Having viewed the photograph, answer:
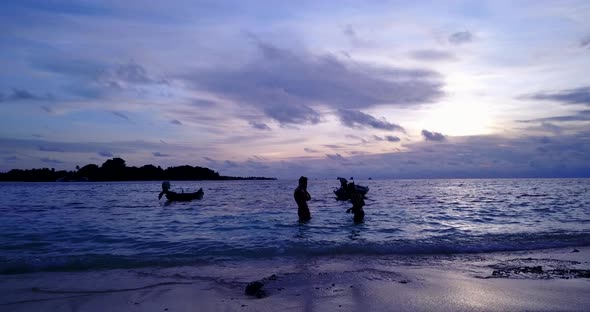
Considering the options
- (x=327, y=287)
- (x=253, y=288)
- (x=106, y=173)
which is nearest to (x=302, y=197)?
(x=327, y=287)

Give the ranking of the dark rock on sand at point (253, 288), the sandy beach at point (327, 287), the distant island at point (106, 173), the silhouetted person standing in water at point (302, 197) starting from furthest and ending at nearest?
the distant island at point (106, 173), the silhouetted person standing in water at point (302, 197), the dark rock on sand at point (253, 288), the sandy beach at point (327, 287)

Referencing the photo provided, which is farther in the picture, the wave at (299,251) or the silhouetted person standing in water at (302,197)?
the silhouetted person standing in water at (302,197)

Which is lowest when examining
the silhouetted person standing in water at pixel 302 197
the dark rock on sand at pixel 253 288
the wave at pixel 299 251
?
the wave at pixel 299 251

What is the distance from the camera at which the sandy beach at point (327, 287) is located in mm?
6266

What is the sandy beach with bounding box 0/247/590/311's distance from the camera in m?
6.27

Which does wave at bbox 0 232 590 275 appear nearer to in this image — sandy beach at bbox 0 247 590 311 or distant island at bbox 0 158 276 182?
sandy beach at bbox 0 247 590 311

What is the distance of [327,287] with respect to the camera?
736cm

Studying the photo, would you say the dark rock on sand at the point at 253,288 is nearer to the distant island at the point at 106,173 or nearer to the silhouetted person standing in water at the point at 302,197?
the silhouetted person standing in water at the point at 302,197

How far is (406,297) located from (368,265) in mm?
3080

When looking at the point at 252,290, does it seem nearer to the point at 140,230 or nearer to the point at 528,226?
the point at 140,230

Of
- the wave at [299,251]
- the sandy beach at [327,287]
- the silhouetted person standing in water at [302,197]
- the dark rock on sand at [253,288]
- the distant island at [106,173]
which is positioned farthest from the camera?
the distant island at [106,173]

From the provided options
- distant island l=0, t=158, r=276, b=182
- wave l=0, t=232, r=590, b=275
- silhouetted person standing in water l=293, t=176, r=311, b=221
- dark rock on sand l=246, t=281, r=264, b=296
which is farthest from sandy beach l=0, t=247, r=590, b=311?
distant island l=0, t=158, r=276, b=182

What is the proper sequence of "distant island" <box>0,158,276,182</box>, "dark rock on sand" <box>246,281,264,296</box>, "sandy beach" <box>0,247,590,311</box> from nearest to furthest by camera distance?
"sandy beach" <box>0,247,590,311</box> → "dark rock on sand" <box>246,281,264,296</box> → "distant island" <box>0,158,276,182</box>

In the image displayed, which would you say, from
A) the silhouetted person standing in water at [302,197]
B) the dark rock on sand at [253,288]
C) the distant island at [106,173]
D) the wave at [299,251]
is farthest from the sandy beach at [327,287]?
the distant island at [106,173]
